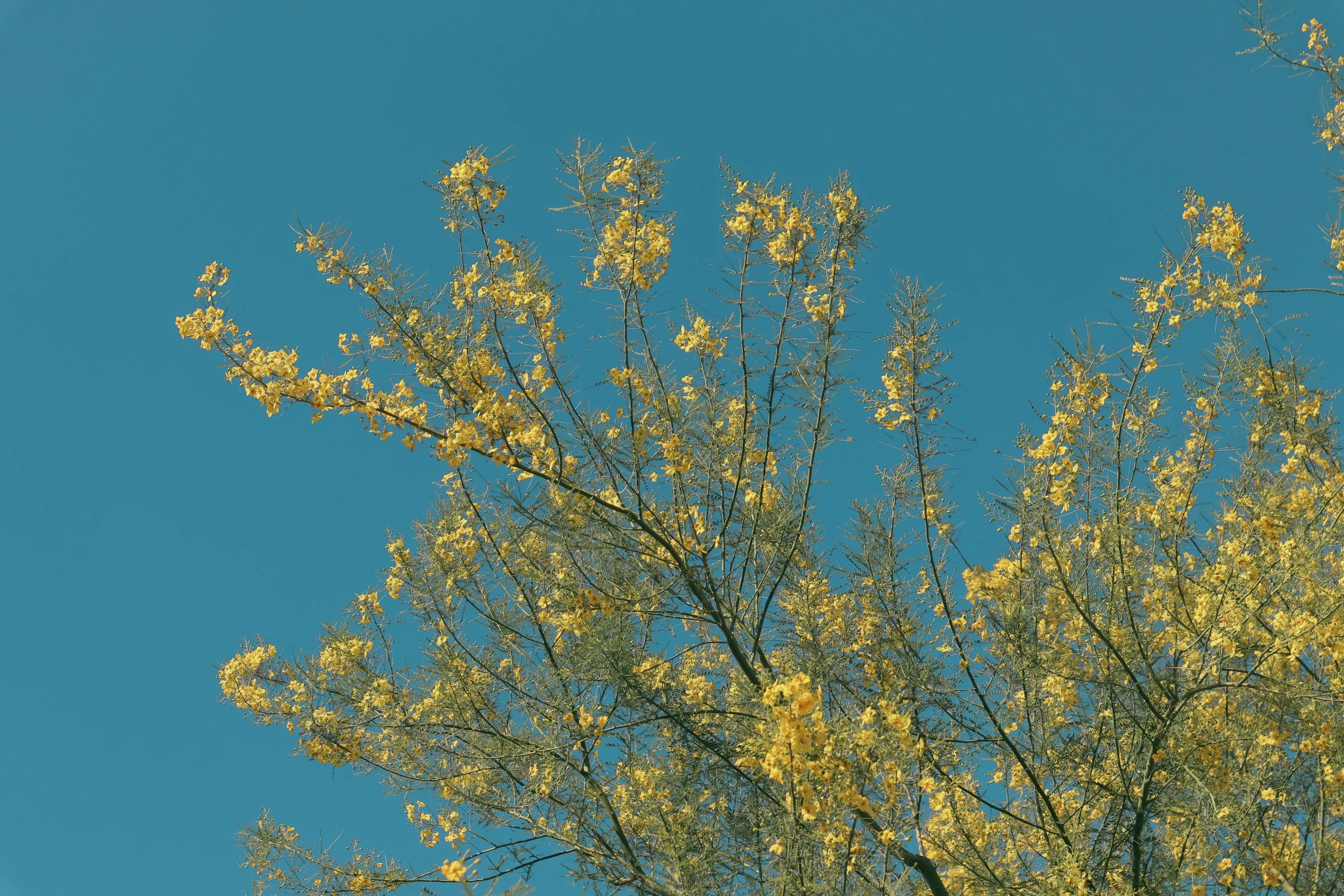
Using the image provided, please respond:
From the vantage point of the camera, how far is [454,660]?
5.80 m

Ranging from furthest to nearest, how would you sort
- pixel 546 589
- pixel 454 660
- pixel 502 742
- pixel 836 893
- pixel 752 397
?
pixel 546 589 → pixel 454 660 → pixel 502 742 → pixel 752 397 → pixel 836 893

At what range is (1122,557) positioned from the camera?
15.5ft

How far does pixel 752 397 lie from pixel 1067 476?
1679mm

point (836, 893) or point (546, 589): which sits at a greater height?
point (546, 589)

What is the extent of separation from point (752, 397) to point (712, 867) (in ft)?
8.88

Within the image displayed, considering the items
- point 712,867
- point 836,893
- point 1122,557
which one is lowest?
point 836,893

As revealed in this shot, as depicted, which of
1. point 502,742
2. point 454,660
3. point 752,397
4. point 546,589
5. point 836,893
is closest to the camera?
point 836,893

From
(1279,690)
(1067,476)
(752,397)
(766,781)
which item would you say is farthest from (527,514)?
(1279,690)

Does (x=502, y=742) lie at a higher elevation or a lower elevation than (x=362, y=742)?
lower

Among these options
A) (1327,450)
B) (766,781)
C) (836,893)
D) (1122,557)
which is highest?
(1327,450)

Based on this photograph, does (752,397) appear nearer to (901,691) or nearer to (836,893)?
(901,691)

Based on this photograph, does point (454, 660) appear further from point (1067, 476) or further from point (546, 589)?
point (1067, 476)

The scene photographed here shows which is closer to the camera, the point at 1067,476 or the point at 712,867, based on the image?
the point at 1067,476

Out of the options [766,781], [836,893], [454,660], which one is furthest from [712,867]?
[454,660]
